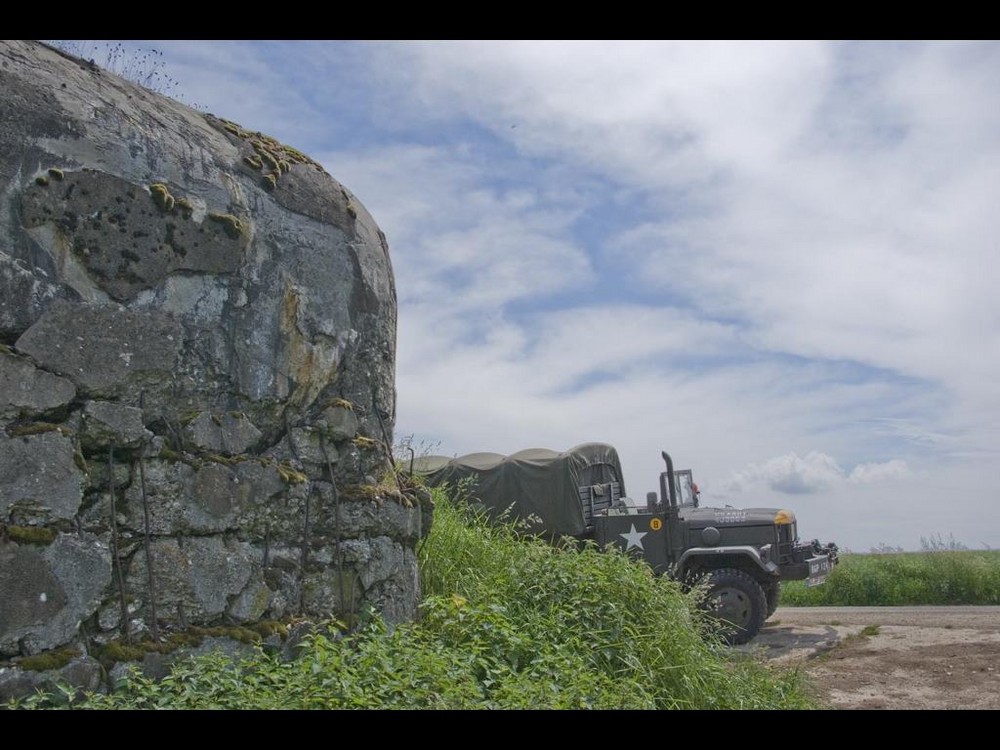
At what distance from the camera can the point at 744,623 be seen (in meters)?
11.3

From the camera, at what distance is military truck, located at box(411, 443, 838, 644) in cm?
1156

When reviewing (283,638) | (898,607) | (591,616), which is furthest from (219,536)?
(898,607)

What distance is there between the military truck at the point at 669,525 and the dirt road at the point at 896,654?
29.0 inches

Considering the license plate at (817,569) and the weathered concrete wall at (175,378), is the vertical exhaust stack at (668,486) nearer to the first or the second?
the license plate at (817,569)

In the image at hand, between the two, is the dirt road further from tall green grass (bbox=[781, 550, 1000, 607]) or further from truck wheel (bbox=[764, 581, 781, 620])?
tall green grass (bbox=[781, 550, 1000, 607])

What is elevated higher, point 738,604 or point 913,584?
point 738,604

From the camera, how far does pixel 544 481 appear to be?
45.0 ft

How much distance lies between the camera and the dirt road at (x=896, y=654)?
800 centimetres

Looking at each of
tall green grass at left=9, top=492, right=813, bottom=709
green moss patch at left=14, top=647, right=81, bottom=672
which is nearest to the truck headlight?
tall green grass at left=9, top=492, right=813, bottom=709

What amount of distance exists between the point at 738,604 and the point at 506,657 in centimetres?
610

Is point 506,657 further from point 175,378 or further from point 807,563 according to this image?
point 807,563

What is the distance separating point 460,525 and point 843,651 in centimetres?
508

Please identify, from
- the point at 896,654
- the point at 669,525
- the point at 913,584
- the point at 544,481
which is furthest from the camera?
the point at 913,584

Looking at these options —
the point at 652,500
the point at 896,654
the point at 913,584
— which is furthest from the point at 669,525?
the point at 913,584
